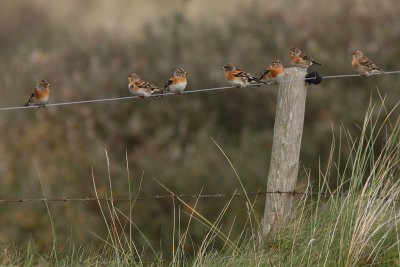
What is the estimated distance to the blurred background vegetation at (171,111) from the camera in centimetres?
1831

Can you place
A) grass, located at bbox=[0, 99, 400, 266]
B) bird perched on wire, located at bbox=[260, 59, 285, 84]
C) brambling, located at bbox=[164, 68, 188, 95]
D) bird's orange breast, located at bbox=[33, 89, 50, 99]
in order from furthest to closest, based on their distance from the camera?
bird's orange breast, located at bbox=[33, 89, 50, 99] < brambling, located at bbox=[164, 68, 188, 95] < bird perched on wire, located at bbox=[260, 59, 285, 84] < grass, located at bbox=[0, 99, 400, 266]

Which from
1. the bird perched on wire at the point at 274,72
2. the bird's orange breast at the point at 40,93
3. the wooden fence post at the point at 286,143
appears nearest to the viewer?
the wooden fence post at the point at 286,143

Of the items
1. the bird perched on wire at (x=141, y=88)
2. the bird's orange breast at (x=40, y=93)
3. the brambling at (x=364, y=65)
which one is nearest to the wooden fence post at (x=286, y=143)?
the bird perched on wire at (x=141, y=88)

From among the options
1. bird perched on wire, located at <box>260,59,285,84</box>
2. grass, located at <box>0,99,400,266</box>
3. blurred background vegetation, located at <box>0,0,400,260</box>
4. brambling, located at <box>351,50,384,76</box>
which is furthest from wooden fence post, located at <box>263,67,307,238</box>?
blurred background vegetation, located at <box>0,0,400,260</box>

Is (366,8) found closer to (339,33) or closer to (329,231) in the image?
(339,33)

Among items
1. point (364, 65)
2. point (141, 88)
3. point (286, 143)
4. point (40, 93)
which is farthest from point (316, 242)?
point (40, 93)

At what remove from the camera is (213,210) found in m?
18.0

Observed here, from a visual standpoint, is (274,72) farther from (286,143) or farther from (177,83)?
(286,143)

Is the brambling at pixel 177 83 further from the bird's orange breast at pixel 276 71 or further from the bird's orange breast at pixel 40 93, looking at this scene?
the bird's orange breast at pixel 40 93

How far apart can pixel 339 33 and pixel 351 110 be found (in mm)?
2638

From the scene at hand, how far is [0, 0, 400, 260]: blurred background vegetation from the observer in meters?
18.3

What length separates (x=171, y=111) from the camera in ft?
67.4

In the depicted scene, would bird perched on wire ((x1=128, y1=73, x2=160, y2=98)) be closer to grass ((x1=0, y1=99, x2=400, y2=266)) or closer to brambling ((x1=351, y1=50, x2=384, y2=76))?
brambling ((x1=351, y1=50, x2=384, y2=76))

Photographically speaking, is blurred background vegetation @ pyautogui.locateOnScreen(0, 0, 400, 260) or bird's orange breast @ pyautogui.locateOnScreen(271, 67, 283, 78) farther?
blurred background vegetation @ pyautogui.locateOnScreen(0, 0, 400, 260)
